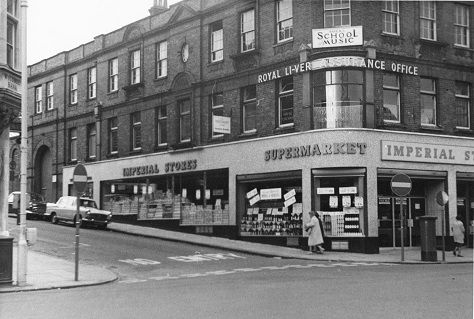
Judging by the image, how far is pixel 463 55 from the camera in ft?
94.0

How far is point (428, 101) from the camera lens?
27625 millimetres

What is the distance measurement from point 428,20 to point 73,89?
2348 cm

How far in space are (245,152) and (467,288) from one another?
655 inches

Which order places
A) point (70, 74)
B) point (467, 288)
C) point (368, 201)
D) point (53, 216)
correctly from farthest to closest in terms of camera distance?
point (70, 74)
point (53, 216)
point (368, 201)
point (467, 288)

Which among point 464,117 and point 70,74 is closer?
point 464,117

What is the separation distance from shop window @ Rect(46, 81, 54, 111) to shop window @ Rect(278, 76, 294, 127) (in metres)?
21.6

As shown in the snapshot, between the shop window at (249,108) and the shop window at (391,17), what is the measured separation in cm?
635

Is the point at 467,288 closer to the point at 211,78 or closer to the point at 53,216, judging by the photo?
the point at 211,78

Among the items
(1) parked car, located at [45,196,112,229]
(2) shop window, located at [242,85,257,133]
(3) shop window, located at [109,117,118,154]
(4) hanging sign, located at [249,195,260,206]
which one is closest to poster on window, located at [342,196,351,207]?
(4) hanging sign, located at [249,195,260,206]

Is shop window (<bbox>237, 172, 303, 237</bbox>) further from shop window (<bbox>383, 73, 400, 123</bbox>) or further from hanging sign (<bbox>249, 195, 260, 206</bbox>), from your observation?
shop window (<bbox>383, 73, 400, 123</bbox>)

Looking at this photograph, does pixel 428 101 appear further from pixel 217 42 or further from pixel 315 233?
pixel 217 42

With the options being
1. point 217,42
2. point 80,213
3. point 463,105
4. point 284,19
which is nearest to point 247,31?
point 217,42

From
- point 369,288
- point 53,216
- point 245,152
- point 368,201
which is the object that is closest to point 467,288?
point 369,288

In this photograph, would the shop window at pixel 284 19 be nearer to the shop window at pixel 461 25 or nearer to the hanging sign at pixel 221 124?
the hanging sign at pixel 221 124
